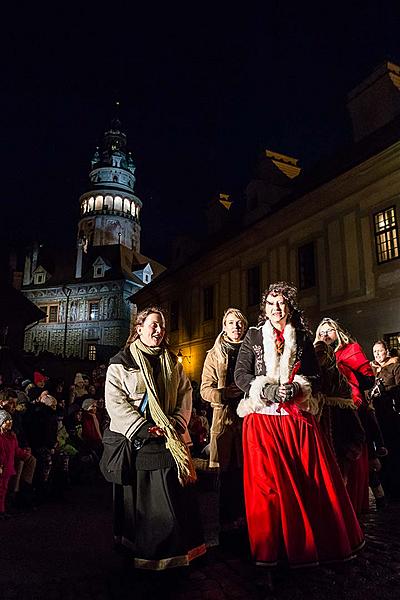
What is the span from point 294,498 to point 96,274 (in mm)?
48148

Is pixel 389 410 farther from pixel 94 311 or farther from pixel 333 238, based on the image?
pixel 94 311

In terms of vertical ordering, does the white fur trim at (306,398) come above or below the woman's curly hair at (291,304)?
below

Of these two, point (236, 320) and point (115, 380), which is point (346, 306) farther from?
point (115, 380)

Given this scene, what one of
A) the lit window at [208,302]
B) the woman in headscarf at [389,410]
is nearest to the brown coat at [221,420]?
the woman in headscarf at [389,410]

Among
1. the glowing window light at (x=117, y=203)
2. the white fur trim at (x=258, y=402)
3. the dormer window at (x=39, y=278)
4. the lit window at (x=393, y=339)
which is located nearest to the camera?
the white fur trim at (x=258, y=402)

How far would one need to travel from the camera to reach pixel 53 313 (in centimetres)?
4981

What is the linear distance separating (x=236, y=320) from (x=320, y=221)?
1336 cm

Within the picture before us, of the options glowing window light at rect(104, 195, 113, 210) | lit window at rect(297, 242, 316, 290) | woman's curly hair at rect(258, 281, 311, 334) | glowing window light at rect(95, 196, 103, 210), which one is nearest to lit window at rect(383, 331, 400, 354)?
lit window at rect(297, 242, 316, 290)

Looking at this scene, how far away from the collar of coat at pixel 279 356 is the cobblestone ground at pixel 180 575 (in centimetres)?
148

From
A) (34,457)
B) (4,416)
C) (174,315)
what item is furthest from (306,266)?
(4,416)

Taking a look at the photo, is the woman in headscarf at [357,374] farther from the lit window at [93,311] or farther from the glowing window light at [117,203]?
the glowing window light at [117,203]

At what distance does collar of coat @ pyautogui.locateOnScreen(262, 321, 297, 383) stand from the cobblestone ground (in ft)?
4.85

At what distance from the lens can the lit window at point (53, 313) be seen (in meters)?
49.3

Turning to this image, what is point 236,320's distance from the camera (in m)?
4.91
